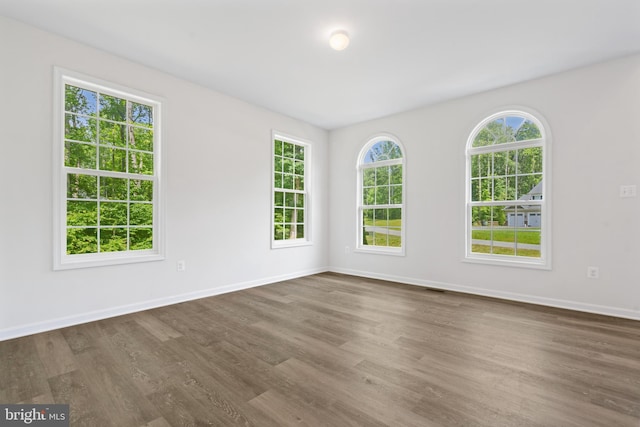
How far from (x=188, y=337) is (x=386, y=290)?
9.09 ft

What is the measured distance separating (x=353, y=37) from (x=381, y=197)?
2924mm

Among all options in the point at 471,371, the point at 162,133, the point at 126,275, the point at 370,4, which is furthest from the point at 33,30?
the point at 471,371

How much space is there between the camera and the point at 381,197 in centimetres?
532

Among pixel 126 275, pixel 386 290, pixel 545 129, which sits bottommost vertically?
pixel 386 290

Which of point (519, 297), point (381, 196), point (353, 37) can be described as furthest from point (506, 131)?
point (353, 37)

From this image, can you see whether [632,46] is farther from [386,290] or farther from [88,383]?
[88,383]

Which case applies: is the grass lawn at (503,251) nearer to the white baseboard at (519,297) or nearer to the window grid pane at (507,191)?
the window grid pane at (507,191)

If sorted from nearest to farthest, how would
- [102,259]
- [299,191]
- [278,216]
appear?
[102,259]
[278,216]
[299,191]

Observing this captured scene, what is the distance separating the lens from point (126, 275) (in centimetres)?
333

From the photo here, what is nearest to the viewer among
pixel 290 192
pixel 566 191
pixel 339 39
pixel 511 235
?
pixel 339 39

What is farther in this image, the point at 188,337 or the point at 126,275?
the point at 126,275

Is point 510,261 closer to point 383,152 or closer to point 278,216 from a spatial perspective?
point 383,152

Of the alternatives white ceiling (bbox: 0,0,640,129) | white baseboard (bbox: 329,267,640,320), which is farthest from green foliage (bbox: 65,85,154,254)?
white baseboard (bbox: 329,267,640,320)

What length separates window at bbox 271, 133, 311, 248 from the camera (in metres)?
5.11
